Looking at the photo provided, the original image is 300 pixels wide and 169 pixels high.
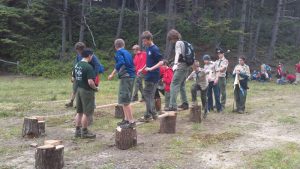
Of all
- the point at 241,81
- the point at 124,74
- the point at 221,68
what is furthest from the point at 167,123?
the point at 241,81

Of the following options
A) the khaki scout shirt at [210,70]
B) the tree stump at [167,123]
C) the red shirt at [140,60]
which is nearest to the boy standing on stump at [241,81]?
the khaki scout shirt at [210,70]

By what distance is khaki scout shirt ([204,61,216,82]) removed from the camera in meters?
12.3

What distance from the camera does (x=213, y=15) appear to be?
138ft

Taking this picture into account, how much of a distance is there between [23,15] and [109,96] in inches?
607

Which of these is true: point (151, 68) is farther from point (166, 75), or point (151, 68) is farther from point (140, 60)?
point (140, 60)

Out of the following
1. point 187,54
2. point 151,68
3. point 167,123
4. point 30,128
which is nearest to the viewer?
point 30,128

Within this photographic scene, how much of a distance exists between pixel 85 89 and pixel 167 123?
6.98 ft

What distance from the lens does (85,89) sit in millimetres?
8672

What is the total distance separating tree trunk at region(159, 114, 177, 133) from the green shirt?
194 centimetres

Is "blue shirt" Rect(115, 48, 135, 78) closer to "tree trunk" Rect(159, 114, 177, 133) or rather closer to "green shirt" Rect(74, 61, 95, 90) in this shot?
"green shirt" Rect(74, 61, 95, 90)

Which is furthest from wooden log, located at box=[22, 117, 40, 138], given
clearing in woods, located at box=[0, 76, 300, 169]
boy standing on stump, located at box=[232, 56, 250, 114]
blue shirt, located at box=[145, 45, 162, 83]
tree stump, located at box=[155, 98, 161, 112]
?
boy standing on stump, located at box=[232, 56, 250, 114]

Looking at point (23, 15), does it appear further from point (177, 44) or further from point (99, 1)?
point (177, 44)

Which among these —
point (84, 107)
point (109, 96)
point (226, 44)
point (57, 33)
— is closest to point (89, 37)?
point (57, 33)

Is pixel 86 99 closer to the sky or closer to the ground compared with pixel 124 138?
closer to the sky
